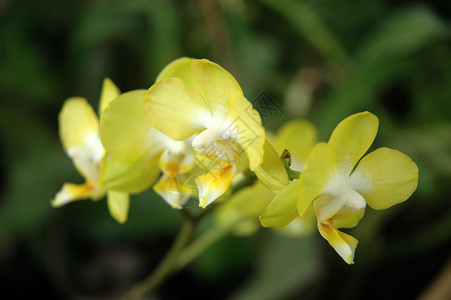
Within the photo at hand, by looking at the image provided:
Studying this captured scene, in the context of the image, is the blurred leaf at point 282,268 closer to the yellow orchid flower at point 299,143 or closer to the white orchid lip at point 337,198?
the yellow orchid flower at point 299,143

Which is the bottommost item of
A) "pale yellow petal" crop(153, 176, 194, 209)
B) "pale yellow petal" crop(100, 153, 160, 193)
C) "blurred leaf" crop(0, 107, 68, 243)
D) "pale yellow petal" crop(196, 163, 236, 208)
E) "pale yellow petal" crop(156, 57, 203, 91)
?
"blurred leaf" crop(0, 107, 68, 243)

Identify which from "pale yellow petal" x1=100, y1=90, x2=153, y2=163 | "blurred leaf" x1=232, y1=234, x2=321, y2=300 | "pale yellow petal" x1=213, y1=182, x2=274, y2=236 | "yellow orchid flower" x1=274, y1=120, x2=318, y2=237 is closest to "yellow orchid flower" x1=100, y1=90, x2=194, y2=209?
"pale yellow petal" x1=100, y1=90, x2=153, y2=163

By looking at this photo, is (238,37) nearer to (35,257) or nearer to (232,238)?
(232,238)

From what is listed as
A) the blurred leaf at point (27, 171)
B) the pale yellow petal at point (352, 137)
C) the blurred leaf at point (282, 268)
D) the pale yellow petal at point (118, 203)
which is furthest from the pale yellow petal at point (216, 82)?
the blurred leaf at point (27, 171)

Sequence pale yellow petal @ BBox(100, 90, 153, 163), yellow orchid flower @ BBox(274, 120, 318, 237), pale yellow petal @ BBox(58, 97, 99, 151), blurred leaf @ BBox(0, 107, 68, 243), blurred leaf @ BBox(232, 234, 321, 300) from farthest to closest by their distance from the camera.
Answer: blurred leaf @ BBox(0, 107, 68, 243) < blurred leaf @ BBox(232, 234, 321, 300) < yellow orchid flower @ BBox(274, 120, 318, 237) < pale yellow petal @ BBox(58, 97, 99, 151) < pale yellow petal @ BBox(100, 90, 153, 163)

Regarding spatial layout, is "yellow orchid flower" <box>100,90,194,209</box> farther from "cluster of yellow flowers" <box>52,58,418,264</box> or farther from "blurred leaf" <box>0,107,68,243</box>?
"blurred leaf" <box>0,107,68,243</box>

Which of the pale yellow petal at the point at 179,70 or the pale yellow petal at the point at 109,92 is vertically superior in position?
the pale yellow petal at the point at 179,70

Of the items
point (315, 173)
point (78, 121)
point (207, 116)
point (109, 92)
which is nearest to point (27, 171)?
point (78, 121)
